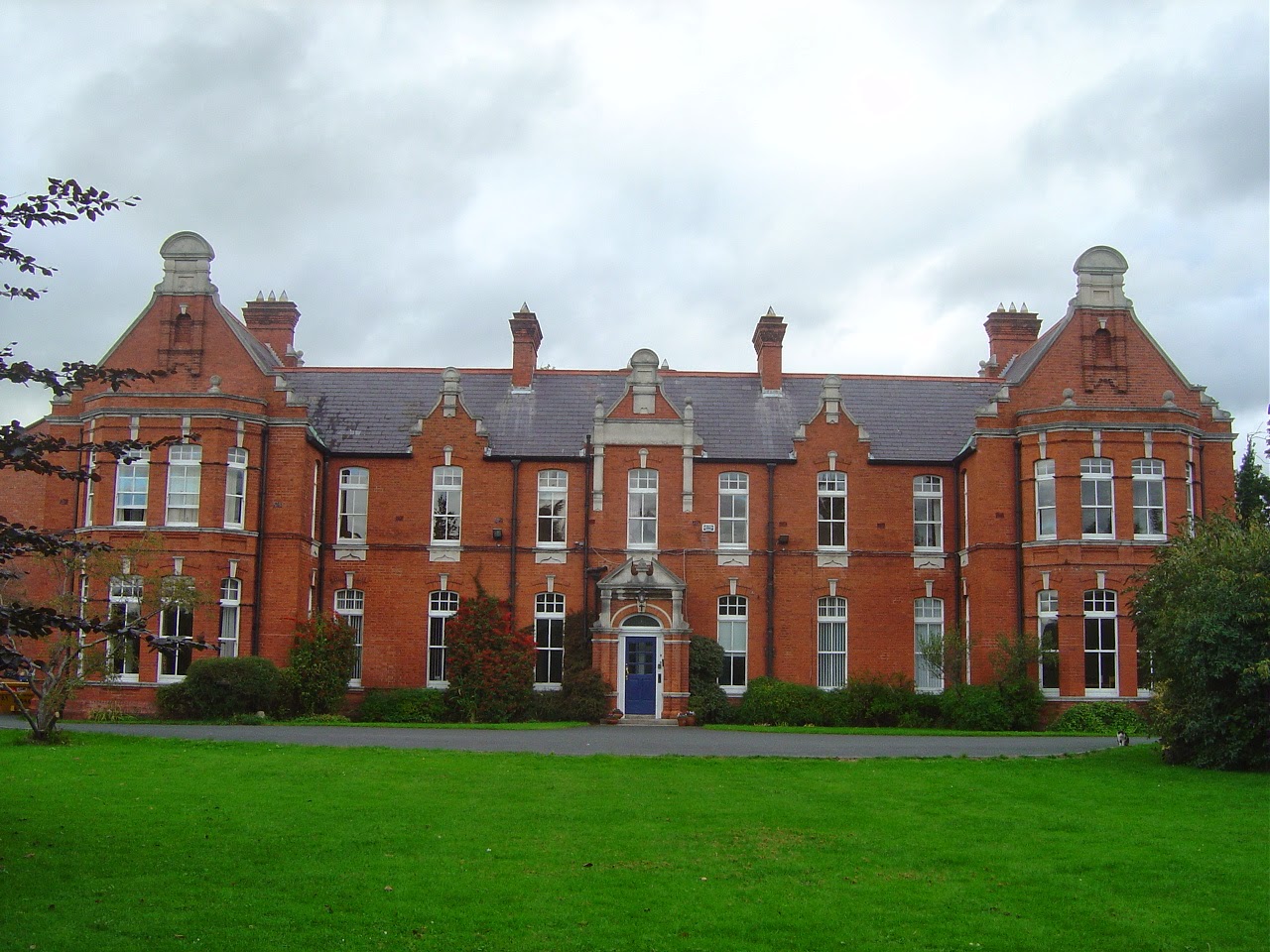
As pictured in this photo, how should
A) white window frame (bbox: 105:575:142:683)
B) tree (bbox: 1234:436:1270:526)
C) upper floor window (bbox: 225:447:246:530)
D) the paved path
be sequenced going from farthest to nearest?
tree (bbox: 1234:436:1270:526)
upper floor window (bbox: 225:447:246:530)
white window frame (bbox: 105:575:142:683)
the paved path

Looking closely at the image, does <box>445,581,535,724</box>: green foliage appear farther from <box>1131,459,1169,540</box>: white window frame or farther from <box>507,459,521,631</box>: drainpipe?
<box>1131,459,1169,540</box>: white window frame

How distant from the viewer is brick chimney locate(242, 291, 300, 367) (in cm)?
4119

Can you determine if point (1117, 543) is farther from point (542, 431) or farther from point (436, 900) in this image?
point (436, 900)

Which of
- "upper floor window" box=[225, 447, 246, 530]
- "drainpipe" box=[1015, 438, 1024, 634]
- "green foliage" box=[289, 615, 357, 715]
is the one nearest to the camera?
"green foliage" box=[289, 615, 357, 715]

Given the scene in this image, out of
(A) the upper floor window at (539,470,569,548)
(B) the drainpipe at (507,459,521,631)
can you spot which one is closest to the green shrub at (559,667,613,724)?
(B) the drainpipe at (507,459,521,631)

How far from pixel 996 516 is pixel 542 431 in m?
13.7

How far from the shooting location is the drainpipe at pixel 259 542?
108 ft

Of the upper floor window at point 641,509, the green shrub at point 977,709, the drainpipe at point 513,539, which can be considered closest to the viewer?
the green shrub at point 977,709

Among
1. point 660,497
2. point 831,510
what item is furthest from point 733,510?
point 831,510

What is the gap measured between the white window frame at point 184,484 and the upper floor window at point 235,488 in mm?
745

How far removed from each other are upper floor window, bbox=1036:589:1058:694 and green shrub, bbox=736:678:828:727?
19.5 ft

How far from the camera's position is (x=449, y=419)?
3688 centimetres

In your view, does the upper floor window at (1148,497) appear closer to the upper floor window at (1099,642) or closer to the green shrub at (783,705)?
the upper floor window at (1099,642)

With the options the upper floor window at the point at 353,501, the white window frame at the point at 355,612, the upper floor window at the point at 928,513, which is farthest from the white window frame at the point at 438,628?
the upper floor window at the point at 928,513
